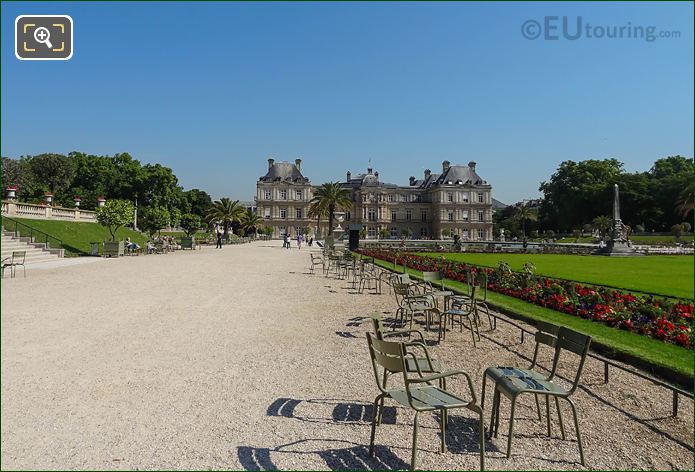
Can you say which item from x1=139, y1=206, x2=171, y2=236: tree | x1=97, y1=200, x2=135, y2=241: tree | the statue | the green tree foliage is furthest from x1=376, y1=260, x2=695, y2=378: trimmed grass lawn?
the green tree foliage

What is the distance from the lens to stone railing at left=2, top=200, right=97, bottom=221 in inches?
1050

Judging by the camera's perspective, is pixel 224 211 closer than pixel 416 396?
No

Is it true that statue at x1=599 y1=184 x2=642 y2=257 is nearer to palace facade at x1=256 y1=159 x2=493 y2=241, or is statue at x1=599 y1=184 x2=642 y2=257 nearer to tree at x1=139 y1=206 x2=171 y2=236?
tree at x1=139 y1=206 x2=171 y2=236

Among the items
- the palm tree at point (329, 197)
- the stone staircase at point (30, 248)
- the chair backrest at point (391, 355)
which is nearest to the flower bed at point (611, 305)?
the chair backrest at point (391, 355)

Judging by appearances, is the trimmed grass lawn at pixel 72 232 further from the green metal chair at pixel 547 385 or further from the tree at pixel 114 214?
the green metal chair at pixel 547 385

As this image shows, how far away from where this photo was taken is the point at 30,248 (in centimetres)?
2294

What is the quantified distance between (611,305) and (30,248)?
25161 millimetres

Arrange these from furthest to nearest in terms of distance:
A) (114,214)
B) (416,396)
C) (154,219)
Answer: (154,219), (114,214), (416,396)

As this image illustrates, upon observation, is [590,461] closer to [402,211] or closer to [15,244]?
[15,244]

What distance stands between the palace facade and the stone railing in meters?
50.3

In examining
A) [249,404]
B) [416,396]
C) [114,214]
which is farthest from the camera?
[114,214]

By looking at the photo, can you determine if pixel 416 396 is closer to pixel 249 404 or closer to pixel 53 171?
pixel 249 404

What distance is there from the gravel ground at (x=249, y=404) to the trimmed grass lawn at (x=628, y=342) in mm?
613

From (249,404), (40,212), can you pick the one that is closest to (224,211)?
(40,212)
